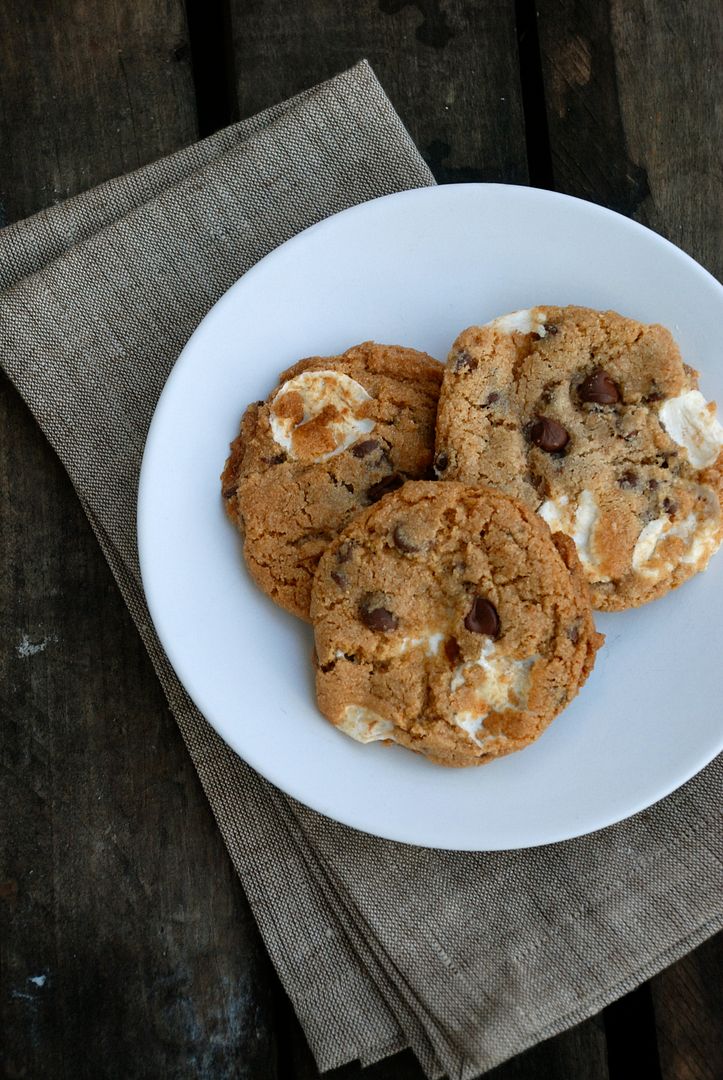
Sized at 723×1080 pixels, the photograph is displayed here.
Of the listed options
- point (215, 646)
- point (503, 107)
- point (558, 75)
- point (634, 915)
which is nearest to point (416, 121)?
point (503, 107)

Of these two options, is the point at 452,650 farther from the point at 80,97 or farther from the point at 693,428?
the point at 80,97

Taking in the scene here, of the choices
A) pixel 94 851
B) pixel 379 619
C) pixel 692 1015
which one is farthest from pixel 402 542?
pixel 692 1015

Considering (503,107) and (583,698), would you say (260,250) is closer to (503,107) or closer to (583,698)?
(503,107)

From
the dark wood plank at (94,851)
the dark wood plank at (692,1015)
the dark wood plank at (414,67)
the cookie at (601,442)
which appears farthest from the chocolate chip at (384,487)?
the dark wood plank at (692,1015)

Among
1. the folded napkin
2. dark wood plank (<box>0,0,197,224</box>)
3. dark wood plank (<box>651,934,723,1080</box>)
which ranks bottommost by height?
dark wood plank (<box>651,934,723,1080</box>)

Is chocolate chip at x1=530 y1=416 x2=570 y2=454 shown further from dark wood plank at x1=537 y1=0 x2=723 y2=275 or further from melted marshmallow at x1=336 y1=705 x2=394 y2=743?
dark wood plank at x1=537 y1=0 x2=723 y2=275

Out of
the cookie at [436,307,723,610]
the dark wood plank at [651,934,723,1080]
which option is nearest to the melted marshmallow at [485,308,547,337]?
the cookie at [436,307,723,610]
